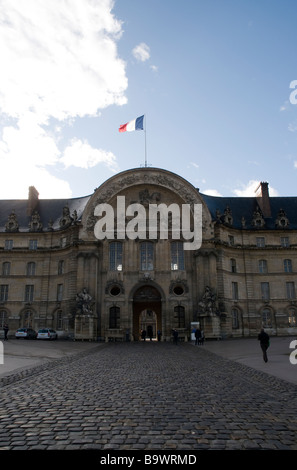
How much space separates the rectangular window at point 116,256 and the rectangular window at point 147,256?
2.23 meters

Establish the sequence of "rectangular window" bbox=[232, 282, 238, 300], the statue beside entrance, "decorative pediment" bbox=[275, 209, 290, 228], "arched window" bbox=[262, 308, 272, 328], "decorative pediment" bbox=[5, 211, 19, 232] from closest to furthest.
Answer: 1. the statue beside entrance
2. "rectangular window" bbox=[232, 282, 238, 300]
3. "arched window" bbox=[262, 308, 272, 328]
4. "decorative pediment" bbox=[275, 209, 290, 228]
5. "decorative pediment" bbox=[5, 211, 19, 232]

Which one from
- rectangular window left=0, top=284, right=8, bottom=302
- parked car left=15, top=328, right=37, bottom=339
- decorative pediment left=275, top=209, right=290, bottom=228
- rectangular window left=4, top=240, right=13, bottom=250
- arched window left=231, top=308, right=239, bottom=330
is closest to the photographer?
parked car left=15, top=328, right=37, bottom=339

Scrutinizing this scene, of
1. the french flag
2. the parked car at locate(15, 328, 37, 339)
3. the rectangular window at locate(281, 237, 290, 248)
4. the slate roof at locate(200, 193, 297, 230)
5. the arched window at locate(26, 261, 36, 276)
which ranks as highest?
the french flag

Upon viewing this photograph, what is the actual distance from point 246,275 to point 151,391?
117 ft

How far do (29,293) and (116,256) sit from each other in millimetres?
12002

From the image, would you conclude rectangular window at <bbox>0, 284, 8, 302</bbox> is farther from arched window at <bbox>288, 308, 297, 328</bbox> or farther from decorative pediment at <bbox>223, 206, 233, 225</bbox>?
arched window at <bbox>288, 308, 297, 328</bbox>

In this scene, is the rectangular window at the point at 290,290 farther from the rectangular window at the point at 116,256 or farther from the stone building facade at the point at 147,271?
the rectangular window at the point at 116,256

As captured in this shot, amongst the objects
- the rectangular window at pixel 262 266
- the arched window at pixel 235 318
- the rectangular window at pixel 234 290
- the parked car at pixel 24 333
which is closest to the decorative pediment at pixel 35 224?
the parked car at pixel 24 333

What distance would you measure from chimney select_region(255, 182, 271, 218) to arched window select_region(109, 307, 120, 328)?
876 inches

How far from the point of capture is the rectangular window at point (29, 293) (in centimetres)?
4481

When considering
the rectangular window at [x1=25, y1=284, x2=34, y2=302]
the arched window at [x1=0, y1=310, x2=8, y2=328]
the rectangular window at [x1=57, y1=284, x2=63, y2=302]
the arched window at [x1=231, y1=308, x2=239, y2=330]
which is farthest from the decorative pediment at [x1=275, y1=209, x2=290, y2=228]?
the arched window at [x1=0, y1=310, x2=8, y2=328]

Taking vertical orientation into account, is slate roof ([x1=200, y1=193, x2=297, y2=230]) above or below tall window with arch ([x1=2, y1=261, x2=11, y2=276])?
above

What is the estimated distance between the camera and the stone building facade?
3962cm
